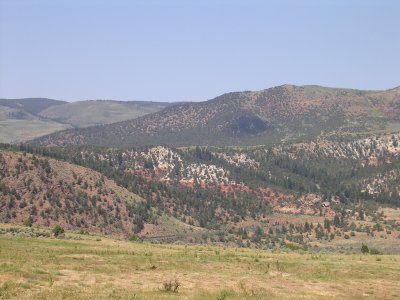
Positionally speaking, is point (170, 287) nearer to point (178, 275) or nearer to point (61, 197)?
point (178, 275)

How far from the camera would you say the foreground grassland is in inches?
1196

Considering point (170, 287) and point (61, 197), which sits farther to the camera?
point (61, 197)

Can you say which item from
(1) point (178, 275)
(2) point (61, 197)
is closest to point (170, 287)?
(1) point (178, 275)

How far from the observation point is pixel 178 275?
125 ft

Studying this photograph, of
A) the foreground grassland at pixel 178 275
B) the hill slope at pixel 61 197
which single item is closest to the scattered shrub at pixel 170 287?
the foreground grassland at pixel 178 275

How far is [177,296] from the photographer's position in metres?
29.9

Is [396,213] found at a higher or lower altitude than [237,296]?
lower

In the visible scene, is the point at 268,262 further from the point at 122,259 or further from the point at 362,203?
the point at 362,203

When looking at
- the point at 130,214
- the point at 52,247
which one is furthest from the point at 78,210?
the point at 52,247

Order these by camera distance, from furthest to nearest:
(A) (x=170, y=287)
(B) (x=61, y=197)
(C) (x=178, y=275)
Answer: (B) (x=61, y=197), (C) (x=178, y=275), (A) (x=170, y=287)

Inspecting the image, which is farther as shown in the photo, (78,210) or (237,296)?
Result: (78,210)

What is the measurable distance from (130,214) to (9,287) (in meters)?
104

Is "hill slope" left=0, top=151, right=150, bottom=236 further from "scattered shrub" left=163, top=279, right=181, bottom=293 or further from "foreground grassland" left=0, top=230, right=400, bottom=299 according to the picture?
"scattered shrub" left=163, top=279, right=181, bottom=293

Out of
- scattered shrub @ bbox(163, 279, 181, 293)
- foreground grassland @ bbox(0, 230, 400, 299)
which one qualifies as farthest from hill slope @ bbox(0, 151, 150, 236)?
scattered shrub @ bbox(163, 279, 181, 293)
